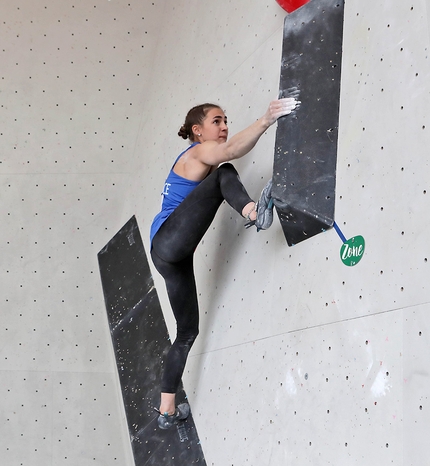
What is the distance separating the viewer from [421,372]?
1.39 m

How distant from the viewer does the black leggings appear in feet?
6.74

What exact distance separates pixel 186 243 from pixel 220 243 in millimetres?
338

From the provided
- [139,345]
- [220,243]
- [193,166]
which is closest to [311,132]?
[193,166]

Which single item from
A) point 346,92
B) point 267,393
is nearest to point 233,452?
point 267,393

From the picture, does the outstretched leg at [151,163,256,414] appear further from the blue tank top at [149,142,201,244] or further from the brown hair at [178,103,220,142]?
the brown hair at [178,103,220,142]

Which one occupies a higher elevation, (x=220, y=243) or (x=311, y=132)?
(x=311, y=132)

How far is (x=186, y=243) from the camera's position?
219cm

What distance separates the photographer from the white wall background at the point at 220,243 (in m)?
1.54

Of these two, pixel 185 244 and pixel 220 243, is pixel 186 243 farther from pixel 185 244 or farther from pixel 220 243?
pixel 220 243

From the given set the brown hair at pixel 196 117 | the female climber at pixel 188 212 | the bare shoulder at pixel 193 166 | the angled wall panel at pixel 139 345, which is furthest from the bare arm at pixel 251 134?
the angled wall panel at pixel 139 345

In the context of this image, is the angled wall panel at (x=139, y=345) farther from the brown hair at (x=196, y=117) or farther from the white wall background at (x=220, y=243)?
the brown hair at (x=196, y=117)

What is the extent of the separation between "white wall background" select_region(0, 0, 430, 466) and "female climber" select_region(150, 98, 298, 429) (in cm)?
13

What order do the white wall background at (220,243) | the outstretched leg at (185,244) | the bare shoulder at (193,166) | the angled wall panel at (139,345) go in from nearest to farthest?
the white wall background at (220,243) < the outstretched leg at (185,244) < the bare shoulder at (193,166) < the angled wall panel at (139,345)

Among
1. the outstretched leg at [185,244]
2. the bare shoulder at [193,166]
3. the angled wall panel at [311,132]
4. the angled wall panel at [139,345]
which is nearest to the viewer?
the angled wall panel at [311,132]
